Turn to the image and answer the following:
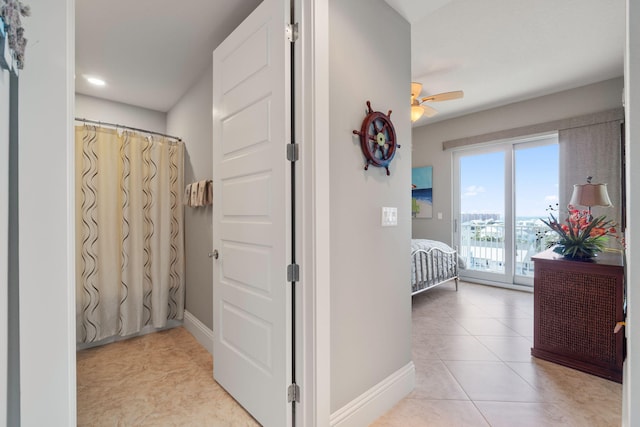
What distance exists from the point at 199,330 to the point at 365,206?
2.08 metres

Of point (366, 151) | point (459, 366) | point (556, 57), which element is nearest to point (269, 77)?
point (366, 151)

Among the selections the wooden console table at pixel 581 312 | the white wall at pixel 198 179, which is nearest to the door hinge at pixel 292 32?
the white wall at pixel 198 179

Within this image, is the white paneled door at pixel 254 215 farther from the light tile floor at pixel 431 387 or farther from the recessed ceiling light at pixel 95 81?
the recessed ceiling light at pixel 95 81

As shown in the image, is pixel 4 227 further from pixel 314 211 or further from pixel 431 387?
pixel 431 387

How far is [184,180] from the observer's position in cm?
299

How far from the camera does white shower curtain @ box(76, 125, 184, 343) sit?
245cm

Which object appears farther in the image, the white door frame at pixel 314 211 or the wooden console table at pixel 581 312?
the wooden console table at pixel 581 312

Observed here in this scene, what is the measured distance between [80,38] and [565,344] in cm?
441

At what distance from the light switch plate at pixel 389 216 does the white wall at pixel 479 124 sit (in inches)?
145

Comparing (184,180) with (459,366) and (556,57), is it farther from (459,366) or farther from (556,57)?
(556,57)

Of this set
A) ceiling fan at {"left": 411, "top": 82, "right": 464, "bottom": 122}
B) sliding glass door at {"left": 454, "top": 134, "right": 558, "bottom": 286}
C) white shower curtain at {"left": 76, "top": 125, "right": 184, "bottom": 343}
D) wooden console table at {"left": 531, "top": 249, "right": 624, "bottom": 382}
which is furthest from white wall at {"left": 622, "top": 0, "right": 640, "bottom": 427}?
sliding glass door at {"left": 454, "top": 134, "right": 558, "bottom": 286}

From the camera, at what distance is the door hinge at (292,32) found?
1387mm

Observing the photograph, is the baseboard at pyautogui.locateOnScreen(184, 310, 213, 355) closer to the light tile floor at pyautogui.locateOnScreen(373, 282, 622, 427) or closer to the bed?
the light tile floor at pyautogui.locateOnScreen(373, 282, 622, 427)

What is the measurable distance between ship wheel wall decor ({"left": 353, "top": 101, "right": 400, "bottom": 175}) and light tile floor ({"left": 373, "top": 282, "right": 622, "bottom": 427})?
1469 millimetres
